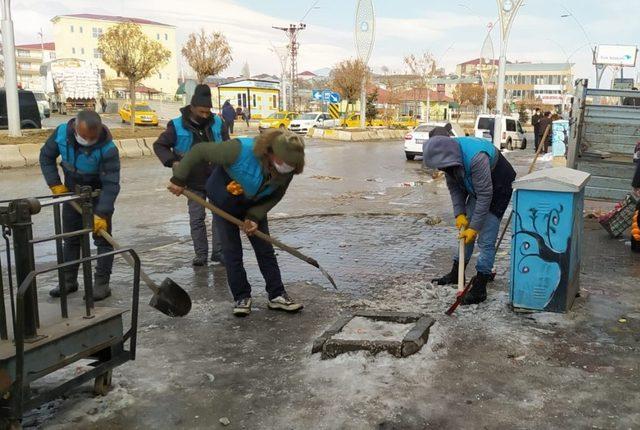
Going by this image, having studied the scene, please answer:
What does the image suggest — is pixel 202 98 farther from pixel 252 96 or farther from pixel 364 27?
pixel 252 96

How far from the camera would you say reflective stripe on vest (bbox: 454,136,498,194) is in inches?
175

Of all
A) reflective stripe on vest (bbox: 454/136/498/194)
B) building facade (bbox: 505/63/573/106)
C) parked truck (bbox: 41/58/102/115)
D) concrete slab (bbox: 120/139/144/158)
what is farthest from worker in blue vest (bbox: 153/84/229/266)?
building facade (bbox: 505/63/573/106)

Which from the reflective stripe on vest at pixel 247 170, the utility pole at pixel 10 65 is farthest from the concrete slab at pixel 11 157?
the reflective stripe on vest at pixel 247 170

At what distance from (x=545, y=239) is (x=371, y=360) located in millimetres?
1710

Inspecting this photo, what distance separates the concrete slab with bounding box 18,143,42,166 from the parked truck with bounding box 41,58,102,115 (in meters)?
26.4

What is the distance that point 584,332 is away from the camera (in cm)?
413

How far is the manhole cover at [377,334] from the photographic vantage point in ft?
12.1

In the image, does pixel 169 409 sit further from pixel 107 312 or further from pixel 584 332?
pixel 584 332

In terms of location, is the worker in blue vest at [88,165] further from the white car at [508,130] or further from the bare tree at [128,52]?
the bare tree at [128,52]

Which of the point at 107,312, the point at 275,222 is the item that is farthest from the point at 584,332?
the point at 275,222

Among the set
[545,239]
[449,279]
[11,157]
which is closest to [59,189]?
[449,279]

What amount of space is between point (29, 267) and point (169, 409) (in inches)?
41.0

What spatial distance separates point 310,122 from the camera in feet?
117

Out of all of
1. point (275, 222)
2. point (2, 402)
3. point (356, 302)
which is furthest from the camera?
point (275, 222)
